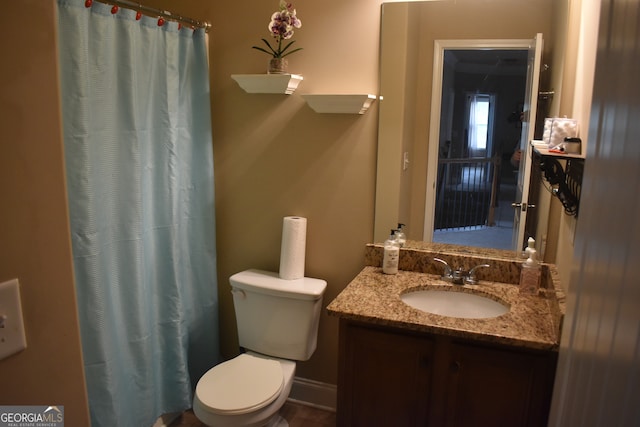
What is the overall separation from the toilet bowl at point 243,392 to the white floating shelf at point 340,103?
4.07ft

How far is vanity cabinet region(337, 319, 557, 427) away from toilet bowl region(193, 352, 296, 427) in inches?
12.8

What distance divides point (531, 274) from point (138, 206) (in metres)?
1.68

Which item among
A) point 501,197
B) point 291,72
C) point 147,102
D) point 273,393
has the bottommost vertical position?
point 273,393

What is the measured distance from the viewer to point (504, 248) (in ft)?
6.94

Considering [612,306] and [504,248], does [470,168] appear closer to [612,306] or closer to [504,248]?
[504,248]

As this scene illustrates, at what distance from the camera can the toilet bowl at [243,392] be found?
1907mm

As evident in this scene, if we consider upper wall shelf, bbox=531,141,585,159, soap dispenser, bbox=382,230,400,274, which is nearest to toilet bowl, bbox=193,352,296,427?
soap dispenser, bbox=382,230,400,274

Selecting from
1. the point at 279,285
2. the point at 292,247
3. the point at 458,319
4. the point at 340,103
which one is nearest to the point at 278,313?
the point at 279,285

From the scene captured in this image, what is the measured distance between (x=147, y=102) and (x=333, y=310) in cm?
123

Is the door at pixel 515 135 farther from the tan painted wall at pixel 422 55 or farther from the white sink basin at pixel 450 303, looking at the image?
the white sink basin at pixel 450 303

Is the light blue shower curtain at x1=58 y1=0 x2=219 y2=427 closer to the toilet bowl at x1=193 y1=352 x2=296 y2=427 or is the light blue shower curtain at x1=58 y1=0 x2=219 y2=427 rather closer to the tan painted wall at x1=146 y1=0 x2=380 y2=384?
the tan painted wall at x1=146 y1=0 x2=380 y2=384

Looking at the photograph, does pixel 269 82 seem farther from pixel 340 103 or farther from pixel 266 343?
pixel 266 343

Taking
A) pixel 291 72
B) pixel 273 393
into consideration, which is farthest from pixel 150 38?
pixel 273 393

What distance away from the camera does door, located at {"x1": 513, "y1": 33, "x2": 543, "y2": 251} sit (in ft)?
6.32
